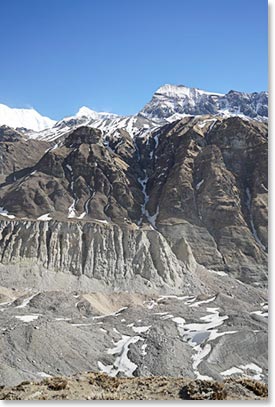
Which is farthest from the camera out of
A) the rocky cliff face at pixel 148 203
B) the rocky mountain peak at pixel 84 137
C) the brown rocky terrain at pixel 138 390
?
the rocky mountain peak at pixel 84 137

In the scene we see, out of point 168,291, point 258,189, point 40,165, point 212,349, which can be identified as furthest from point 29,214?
point 212,349

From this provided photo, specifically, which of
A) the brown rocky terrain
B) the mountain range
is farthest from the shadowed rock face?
the brown rocky terrain

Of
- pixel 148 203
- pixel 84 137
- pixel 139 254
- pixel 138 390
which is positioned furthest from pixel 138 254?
pixel 84 137

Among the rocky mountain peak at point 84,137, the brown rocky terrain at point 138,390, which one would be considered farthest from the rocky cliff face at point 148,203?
the brown rocky terrain at point 138,390

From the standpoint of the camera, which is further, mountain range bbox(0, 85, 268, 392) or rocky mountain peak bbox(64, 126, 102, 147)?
rocky mountain peak bbox(64, 126, 102, 147)

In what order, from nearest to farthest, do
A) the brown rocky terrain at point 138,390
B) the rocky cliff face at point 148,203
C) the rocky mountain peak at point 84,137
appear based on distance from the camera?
1. the brown rocky terrain at point 138,390
2. the rocky cliff face at point 148,203
3. the rocky mountain peak at point 84,137

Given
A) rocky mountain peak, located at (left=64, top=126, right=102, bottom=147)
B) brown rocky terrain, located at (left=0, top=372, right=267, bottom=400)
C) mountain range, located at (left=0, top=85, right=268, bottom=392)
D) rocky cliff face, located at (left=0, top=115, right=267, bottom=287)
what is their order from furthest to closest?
1. rocky mountain peak, located at (left=64, top=126, right=102, bottom=147)
2. rocky cliff face, located at (left=0, top=115, right=267, bottom=287)
3. mountain range, located at (left=0, top=85, right=268, bottom=392)
4. brown rocky terrain, located at (left=0, top=372, right=267, bottom=400)

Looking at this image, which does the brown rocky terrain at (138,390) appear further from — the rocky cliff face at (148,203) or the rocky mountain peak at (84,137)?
the rocky mountain peak at (84,137)

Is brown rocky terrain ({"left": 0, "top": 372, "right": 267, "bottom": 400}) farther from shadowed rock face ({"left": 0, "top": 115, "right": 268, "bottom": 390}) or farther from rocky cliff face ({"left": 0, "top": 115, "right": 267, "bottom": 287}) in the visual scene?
rocky cliff face ({"left": 0, "top": 115, "right": 267, "bottom": 287})

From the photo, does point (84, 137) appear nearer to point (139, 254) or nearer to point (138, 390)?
point (139, 254)

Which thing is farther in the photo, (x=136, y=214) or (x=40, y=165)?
(x=40, y=165)

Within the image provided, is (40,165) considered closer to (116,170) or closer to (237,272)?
(116,170)
